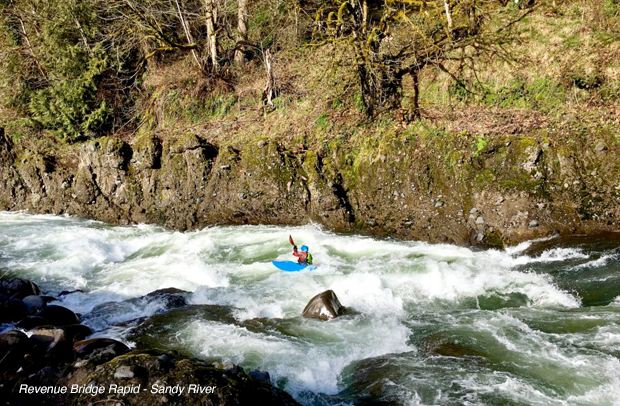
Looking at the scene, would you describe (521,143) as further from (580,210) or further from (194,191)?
(194,191)

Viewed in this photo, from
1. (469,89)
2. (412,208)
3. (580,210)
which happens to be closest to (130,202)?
(412,208)

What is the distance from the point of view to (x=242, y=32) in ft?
55.0

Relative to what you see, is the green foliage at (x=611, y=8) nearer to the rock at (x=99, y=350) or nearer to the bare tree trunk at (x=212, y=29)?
the bare tree trunk at (x=212, y=29)

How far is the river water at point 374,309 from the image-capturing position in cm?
474

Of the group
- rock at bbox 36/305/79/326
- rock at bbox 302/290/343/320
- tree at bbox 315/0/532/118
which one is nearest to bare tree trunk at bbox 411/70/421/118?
tree at bbox 315/0/532/118

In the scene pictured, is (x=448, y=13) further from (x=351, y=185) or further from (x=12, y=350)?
(x=12, y=350)

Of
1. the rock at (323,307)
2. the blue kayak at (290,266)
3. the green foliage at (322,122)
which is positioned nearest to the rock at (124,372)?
the rock at (323,307)

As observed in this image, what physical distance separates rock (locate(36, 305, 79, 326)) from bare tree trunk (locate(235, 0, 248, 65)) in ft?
41.8

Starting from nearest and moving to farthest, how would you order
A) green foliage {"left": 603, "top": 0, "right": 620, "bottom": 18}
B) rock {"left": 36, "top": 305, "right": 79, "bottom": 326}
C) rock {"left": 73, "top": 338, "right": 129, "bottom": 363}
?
rock {"left": 73, "top": 338, "right": 129, "bottom": 363} → rock {"left": 36, "top": 305, "right": 79, "bottom": 326} → green foliage {"left": 603, "top": 0, "right": 620, "bottom": 18}

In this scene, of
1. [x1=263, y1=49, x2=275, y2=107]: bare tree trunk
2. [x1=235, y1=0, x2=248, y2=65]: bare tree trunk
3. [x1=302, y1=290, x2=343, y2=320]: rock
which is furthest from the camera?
[x1=235, y1=0, x2=248, y2=65]: bare tree trunk

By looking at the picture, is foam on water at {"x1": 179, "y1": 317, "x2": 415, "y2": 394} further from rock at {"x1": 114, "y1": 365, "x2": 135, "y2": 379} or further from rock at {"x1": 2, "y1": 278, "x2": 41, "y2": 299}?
rock at {"x1": 2, "y1": 278, "x2": 41, "y2": 299}

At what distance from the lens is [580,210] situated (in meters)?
8.76

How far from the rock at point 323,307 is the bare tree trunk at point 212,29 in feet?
40.2

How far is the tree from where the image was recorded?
1177cm
